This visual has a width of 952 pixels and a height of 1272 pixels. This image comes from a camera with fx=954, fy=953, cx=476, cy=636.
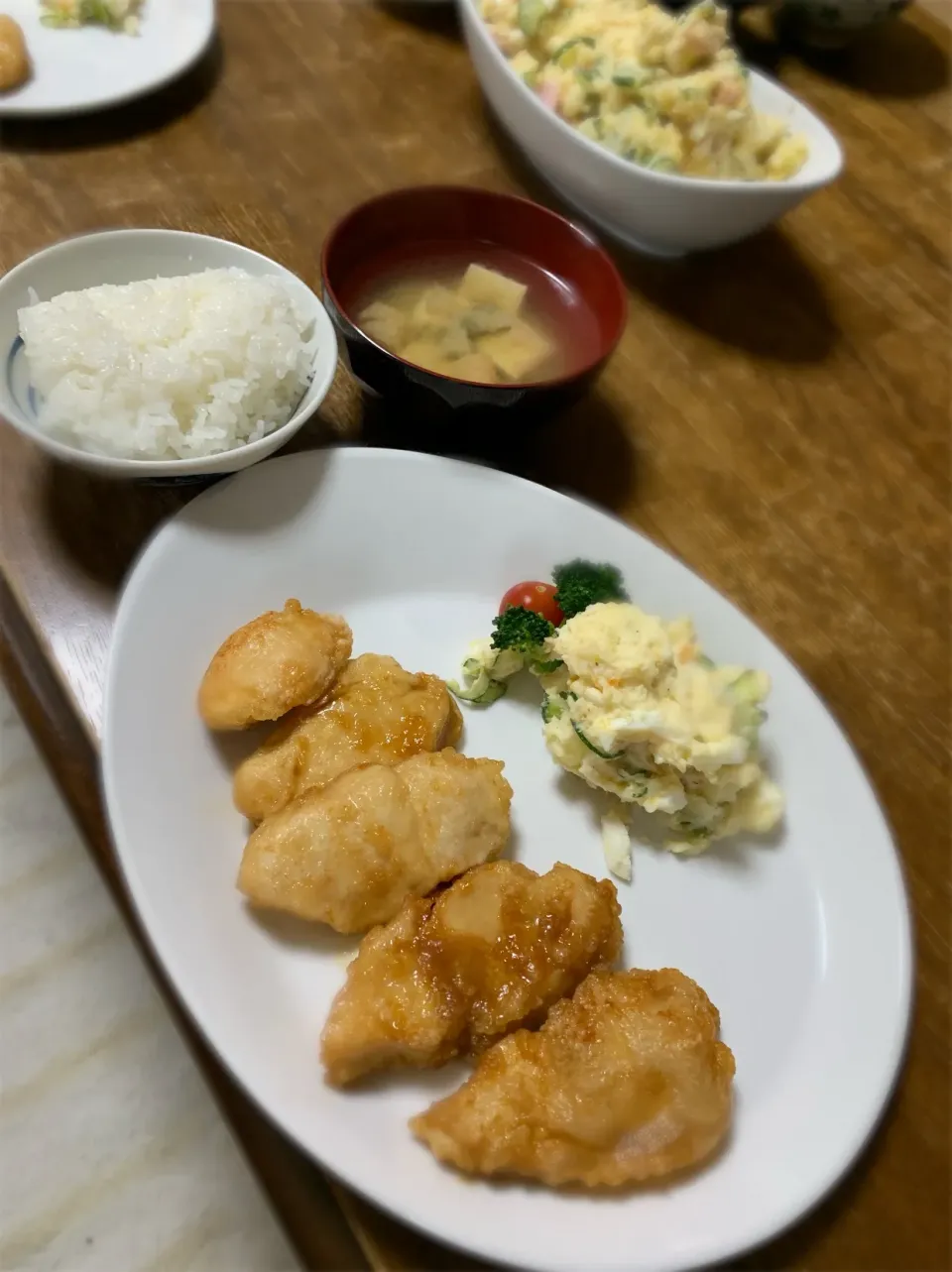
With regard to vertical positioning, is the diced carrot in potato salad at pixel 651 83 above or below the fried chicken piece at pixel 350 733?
above

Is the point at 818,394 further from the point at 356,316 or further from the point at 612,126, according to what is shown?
the point at 356,316

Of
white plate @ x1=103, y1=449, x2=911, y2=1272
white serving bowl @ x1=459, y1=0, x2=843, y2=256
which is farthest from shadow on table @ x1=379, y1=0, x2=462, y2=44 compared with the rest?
white plate @ x1=103, y1=449, x2=911, y2=1272

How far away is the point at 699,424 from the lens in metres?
1.93

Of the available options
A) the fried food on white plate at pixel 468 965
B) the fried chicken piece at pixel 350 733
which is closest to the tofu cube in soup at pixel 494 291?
the fried chicken piece at pixel 350 733

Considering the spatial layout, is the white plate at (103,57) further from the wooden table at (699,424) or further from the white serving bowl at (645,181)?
the white serving bowl at (645,181)

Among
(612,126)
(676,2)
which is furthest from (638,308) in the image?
(676,2)

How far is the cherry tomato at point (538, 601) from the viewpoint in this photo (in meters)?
1.53

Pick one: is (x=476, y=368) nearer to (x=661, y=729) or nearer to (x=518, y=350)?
(x=518, y=350)

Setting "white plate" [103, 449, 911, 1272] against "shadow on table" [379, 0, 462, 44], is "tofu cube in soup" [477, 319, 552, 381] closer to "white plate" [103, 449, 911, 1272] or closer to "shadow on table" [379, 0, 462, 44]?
"white plate" [103, 449, 911, 1272]

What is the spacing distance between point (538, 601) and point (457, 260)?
742mm

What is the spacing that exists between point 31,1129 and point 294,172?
202cm

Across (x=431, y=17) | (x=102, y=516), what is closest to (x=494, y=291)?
(x=102, y=516)

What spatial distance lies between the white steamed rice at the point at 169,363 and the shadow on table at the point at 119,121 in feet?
2.51

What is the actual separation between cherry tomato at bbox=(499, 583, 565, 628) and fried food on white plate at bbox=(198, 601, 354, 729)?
0.30m
